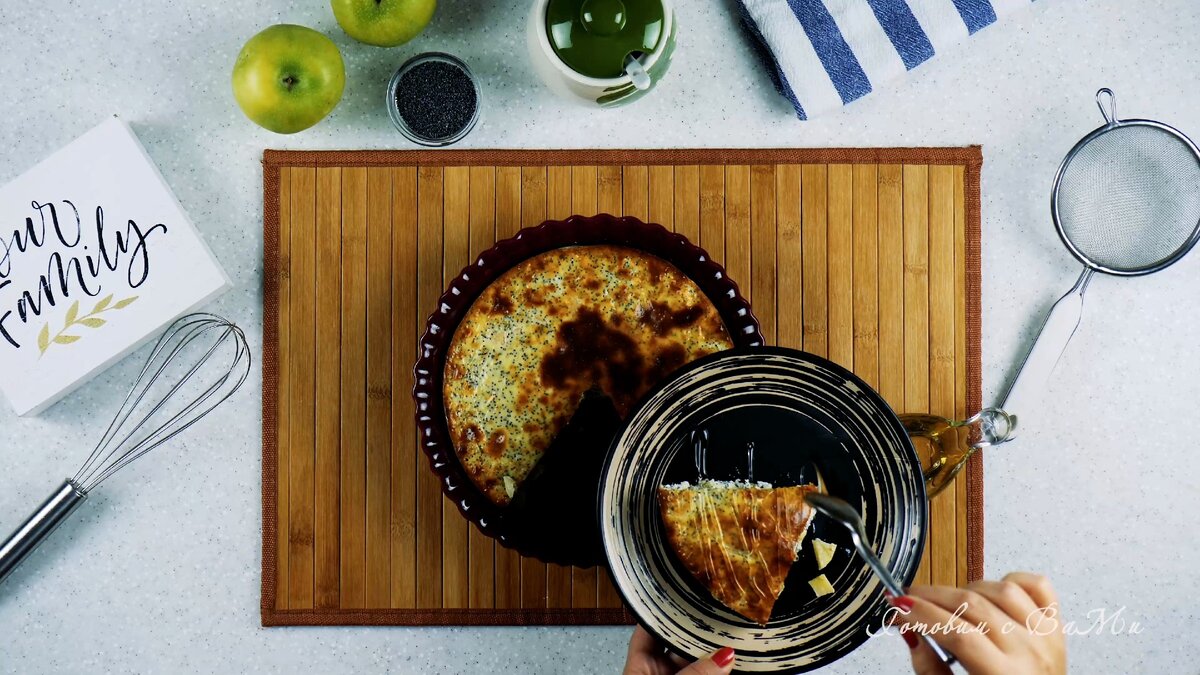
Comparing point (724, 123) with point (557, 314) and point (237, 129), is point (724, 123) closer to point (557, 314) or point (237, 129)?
point (557, 314)

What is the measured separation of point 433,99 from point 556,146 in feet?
0.49

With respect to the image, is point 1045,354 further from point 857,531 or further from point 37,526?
point 37,526

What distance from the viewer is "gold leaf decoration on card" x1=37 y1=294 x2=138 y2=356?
947mm

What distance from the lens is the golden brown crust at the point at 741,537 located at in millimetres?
784

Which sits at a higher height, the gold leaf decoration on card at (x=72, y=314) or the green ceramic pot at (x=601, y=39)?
the green ceramic pot at (x=601, y=39)

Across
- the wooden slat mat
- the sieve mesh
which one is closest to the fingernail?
the wooden slat mat

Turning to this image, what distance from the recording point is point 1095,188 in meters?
1.00

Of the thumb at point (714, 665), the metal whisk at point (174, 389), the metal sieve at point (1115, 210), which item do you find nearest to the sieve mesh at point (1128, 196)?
the metal sieve at point (1115, 210)

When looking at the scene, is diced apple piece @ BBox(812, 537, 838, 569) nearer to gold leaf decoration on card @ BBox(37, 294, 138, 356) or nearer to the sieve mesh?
the sieve mesh

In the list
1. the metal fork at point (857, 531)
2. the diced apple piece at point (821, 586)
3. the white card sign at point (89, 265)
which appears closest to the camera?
the metal fork at point (857, 531)

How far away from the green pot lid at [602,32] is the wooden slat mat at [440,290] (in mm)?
129

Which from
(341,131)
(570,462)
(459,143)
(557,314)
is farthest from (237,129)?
(570,462)

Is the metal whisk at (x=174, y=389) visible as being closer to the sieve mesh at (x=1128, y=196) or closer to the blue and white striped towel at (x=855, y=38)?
the blue and white striped towel at (x=855, y=38)

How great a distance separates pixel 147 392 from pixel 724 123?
29.5 inches
